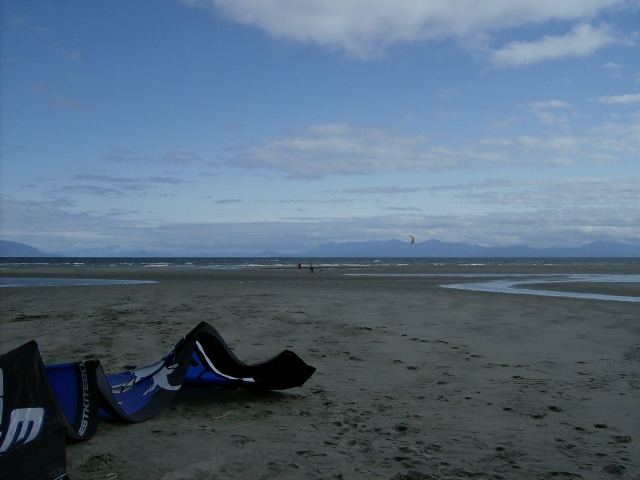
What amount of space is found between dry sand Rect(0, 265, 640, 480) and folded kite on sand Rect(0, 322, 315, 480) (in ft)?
0.59

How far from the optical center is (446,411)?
5.64 meters

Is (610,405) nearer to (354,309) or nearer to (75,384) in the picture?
(75,384)

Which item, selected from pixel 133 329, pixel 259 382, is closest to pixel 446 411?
pixel 259 382

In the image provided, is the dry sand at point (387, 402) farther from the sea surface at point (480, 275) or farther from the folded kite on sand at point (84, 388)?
the sea surface at point (480, 275)

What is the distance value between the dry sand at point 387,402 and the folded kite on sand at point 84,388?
179 millimetres

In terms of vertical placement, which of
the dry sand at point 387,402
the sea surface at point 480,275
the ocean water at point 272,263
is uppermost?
the ocean water at point 272,263

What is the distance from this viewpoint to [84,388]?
478cm

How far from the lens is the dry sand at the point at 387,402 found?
13.9 feet

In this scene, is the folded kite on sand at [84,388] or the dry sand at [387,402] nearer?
the folded kite on sand at [84,388]

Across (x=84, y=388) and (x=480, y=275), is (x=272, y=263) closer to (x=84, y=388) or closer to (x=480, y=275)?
(x=480, y=275)

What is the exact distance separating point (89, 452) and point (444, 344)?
641cm

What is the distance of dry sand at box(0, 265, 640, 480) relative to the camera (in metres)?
4.24

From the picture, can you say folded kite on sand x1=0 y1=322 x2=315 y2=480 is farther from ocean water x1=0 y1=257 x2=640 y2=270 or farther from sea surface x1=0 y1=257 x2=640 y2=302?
ocean water x1=0 y1=257 x2=640 y2=270

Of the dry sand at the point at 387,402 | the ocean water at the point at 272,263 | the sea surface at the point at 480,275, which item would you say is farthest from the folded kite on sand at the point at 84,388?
the ocean water at the point at 272,263
